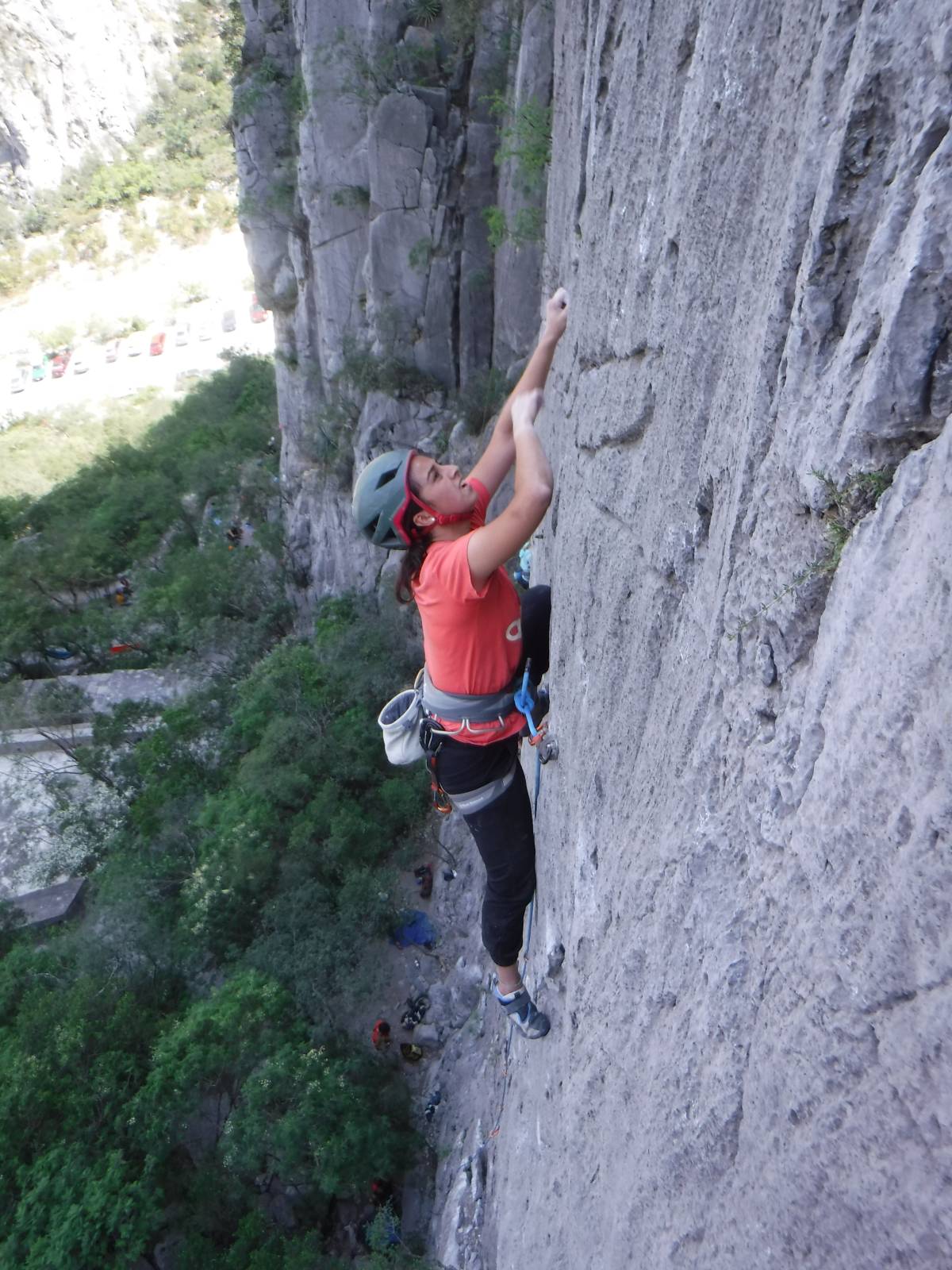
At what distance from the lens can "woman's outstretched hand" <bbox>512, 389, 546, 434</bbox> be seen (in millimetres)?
2068

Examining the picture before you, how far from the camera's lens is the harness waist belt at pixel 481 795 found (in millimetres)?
2686

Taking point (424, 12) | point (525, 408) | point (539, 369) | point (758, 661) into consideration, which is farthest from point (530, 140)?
point (758, 661)

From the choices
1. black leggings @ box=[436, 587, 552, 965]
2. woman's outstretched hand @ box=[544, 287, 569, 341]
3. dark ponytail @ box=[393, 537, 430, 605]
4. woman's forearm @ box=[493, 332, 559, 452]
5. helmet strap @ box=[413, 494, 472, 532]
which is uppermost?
woman's outstretched hand @ box=[544, 287, 569, 341]

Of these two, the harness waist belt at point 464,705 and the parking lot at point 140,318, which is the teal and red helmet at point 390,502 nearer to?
the harness waist belt at point 464,705

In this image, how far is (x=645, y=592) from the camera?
5.78 ft

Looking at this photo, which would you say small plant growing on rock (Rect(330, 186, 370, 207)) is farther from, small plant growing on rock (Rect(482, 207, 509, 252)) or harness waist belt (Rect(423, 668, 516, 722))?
harness waist belt (Rect(423, 668, 516, 722))

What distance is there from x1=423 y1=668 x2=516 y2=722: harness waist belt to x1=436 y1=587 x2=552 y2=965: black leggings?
19cm

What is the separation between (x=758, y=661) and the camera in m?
1.17

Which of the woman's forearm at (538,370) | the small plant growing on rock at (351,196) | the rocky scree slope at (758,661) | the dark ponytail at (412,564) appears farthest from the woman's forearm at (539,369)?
the small plant growing on rock at (351,196)

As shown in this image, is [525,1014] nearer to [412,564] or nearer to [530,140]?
[412,564]

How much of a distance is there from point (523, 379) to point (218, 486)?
56.3 ft

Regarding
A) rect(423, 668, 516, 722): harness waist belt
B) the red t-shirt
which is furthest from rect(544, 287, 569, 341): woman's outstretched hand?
rect(423, 668, 516, 722): harness waist belt

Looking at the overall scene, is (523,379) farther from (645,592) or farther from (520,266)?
(520,266)

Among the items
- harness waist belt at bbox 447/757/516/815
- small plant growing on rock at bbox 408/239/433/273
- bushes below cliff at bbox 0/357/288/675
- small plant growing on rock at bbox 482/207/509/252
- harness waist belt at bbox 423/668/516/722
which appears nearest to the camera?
harness waist belt at bbox 423/668/516/722
